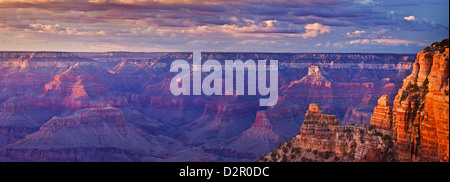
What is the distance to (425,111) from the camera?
42844 millimetres

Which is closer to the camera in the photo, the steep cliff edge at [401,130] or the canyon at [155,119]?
the steep cliff edge at [401,130]

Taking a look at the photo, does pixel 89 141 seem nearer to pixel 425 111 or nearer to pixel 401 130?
pixel 401 130

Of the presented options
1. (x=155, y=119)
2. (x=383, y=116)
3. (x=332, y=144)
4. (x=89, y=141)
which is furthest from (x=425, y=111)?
(x=155, y=119)

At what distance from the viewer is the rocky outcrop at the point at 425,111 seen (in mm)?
40219

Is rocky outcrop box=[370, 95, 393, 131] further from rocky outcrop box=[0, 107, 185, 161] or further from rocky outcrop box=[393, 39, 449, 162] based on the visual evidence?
rocky outcrop box=[0, 107, 185, 161]

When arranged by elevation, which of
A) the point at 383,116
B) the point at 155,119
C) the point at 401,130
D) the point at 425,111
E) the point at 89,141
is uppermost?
the point at 425,111

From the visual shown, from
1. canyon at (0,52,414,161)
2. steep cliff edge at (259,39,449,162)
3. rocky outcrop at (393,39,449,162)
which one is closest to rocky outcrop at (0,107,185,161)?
canyon at (0,52,414,161)

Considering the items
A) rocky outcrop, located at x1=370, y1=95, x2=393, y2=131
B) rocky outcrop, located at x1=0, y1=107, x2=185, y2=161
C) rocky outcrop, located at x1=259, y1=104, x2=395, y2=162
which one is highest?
rocky outcrop, located at x1=370, y1=95, x2=393, y2=131

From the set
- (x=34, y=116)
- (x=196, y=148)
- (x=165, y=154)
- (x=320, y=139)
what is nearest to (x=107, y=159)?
(x=165, y=154)

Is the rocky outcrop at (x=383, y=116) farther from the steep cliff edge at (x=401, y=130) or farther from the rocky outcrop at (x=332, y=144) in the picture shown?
the rocky outcrop at (x=332, y=144)

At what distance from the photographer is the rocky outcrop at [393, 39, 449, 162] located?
1583 inches

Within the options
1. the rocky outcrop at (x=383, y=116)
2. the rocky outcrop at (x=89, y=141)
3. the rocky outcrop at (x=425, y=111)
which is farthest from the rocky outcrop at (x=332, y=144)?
the rocky outcrop at (x=89, y=141)
